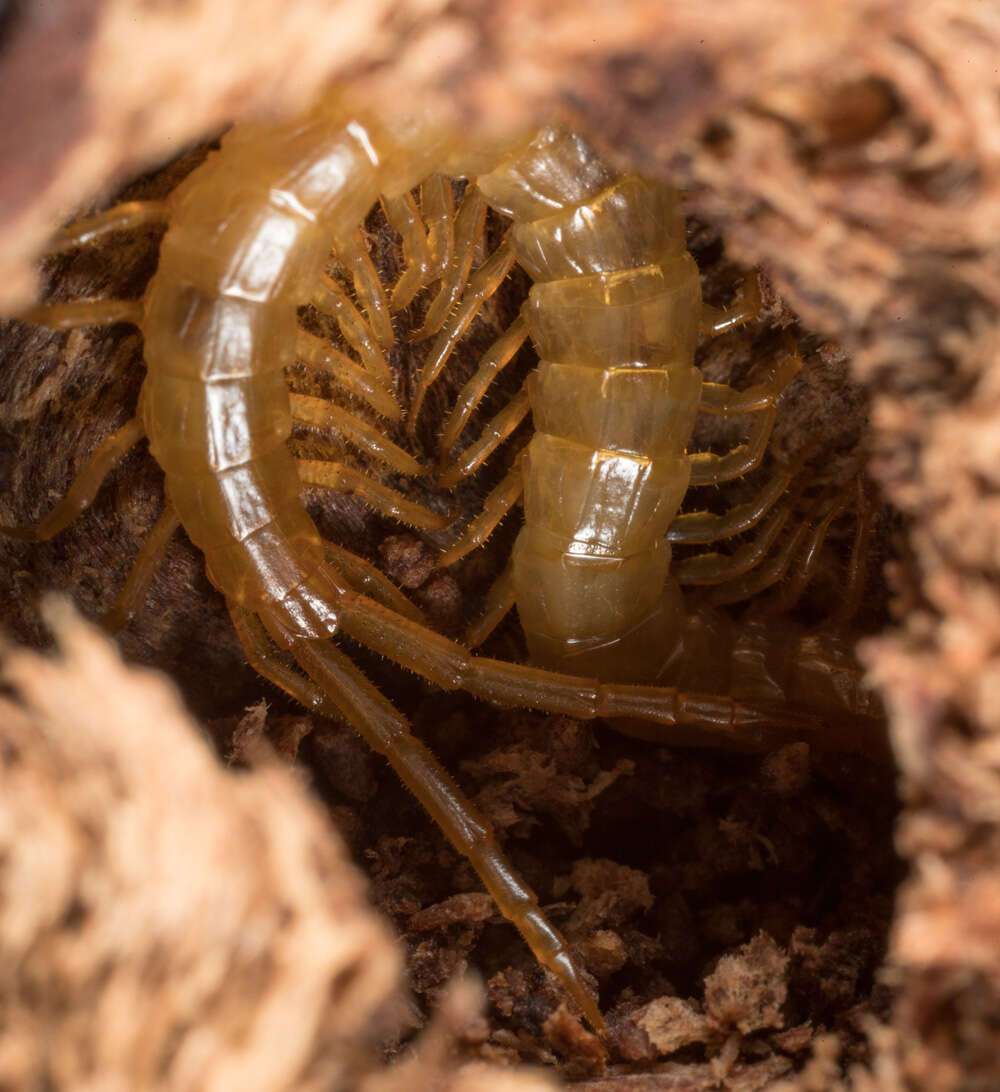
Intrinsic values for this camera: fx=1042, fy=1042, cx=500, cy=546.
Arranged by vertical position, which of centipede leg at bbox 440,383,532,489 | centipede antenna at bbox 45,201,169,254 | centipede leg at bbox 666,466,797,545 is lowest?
→ centipede leg at bbox 666,466,797,545

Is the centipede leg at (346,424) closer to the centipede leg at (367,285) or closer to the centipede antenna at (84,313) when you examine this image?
the centipede leg at (367,285)

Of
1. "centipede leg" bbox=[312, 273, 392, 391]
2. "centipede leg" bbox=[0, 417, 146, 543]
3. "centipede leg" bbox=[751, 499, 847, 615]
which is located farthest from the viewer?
"centipede leg" bbox=[751, 499, 847, 615]

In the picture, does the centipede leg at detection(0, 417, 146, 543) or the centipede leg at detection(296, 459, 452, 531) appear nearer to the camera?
the centipede leg at detection(0, 417, 146, 543)

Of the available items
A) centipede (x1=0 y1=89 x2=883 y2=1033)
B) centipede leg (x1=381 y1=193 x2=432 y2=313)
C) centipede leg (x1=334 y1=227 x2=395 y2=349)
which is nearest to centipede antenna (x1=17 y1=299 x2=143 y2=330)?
centipede (x1=0 y1=89 x2=883 y2=1033)

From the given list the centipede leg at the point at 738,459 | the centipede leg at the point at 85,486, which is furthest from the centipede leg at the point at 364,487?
the centipede leg at the point at 738,459

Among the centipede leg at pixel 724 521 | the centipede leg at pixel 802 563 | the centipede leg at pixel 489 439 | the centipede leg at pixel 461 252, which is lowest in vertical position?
the centipede leg at pixel 802 563

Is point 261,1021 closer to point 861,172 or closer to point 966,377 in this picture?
point 966,377

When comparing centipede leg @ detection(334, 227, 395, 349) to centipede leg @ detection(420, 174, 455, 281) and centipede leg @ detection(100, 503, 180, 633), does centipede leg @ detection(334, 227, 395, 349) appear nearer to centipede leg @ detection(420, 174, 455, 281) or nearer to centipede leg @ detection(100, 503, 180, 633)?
centipede leg @ detection(420, 174, 455, 281)

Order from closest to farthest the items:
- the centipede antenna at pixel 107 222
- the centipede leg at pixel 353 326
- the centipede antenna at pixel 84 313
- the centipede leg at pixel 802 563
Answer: the centipede antenna at pixel 107 222 < the centipede antenna at pixel 84 313 < the centipede leg at pixel 353 326 < the centipede leg at pixel 802 563
